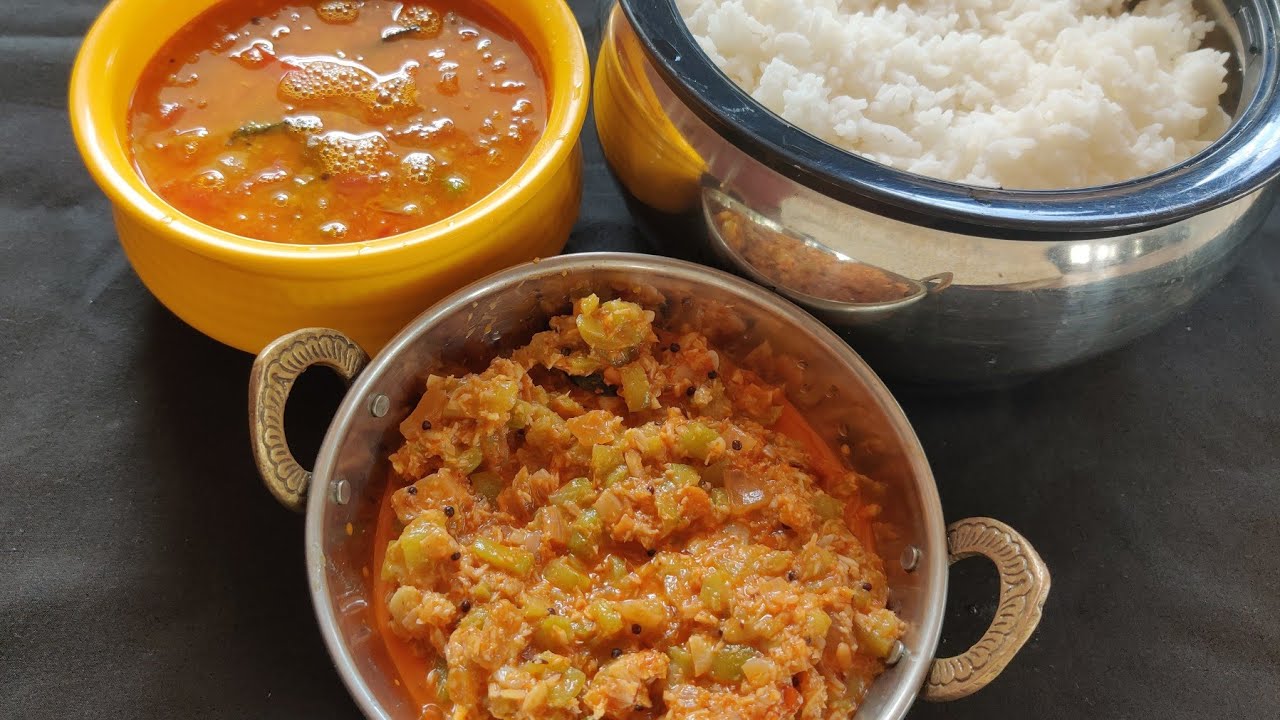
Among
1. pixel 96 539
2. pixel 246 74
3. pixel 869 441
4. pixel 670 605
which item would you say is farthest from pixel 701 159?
pixel 96 539

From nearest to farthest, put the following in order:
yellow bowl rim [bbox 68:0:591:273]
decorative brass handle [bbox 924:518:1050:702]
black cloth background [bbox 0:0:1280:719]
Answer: decorative brass handle [bbox 924:518:1050:702]
yellow bowl rim [bbox 68:0:591:273]
black cloth background [bbox 0:0:1280:719]

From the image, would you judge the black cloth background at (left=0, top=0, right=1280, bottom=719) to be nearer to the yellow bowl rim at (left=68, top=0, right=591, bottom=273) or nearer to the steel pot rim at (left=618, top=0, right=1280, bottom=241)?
the yellow bowl rim at (left=68, top=0, right=591, bottom=273)

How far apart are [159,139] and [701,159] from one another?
33.3 inches

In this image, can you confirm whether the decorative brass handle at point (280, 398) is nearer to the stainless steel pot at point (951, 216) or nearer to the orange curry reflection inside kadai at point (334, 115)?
the orange curry reflection inside kadai at point (334, 115)

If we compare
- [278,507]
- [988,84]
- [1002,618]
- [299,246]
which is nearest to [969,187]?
[988,84]

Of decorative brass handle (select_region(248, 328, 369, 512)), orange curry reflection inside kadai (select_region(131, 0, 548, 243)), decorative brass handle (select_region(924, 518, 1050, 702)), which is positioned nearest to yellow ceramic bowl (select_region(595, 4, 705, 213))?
orange curry reflection inside kadai (select_region(131, 0, 548, 243))

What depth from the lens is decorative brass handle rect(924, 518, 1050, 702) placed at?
1.17m

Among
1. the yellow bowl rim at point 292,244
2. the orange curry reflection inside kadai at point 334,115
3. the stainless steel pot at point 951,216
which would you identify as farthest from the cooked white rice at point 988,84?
the orange curry reflection inside kadai at point 334,115

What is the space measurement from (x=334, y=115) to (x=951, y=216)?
97cm

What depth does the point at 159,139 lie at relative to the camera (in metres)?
1.47

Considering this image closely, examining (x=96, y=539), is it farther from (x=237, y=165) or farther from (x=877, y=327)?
(x=877, y=327)

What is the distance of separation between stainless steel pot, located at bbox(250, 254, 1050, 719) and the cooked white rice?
322 millimetres

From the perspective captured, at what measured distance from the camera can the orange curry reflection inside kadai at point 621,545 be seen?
1.23 meters

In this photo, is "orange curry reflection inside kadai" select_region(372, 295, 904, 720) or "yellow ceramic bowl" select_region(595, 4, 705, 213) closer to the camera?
"orange curry reflection inside kadai" select_region(372, 295, 904, 720)
